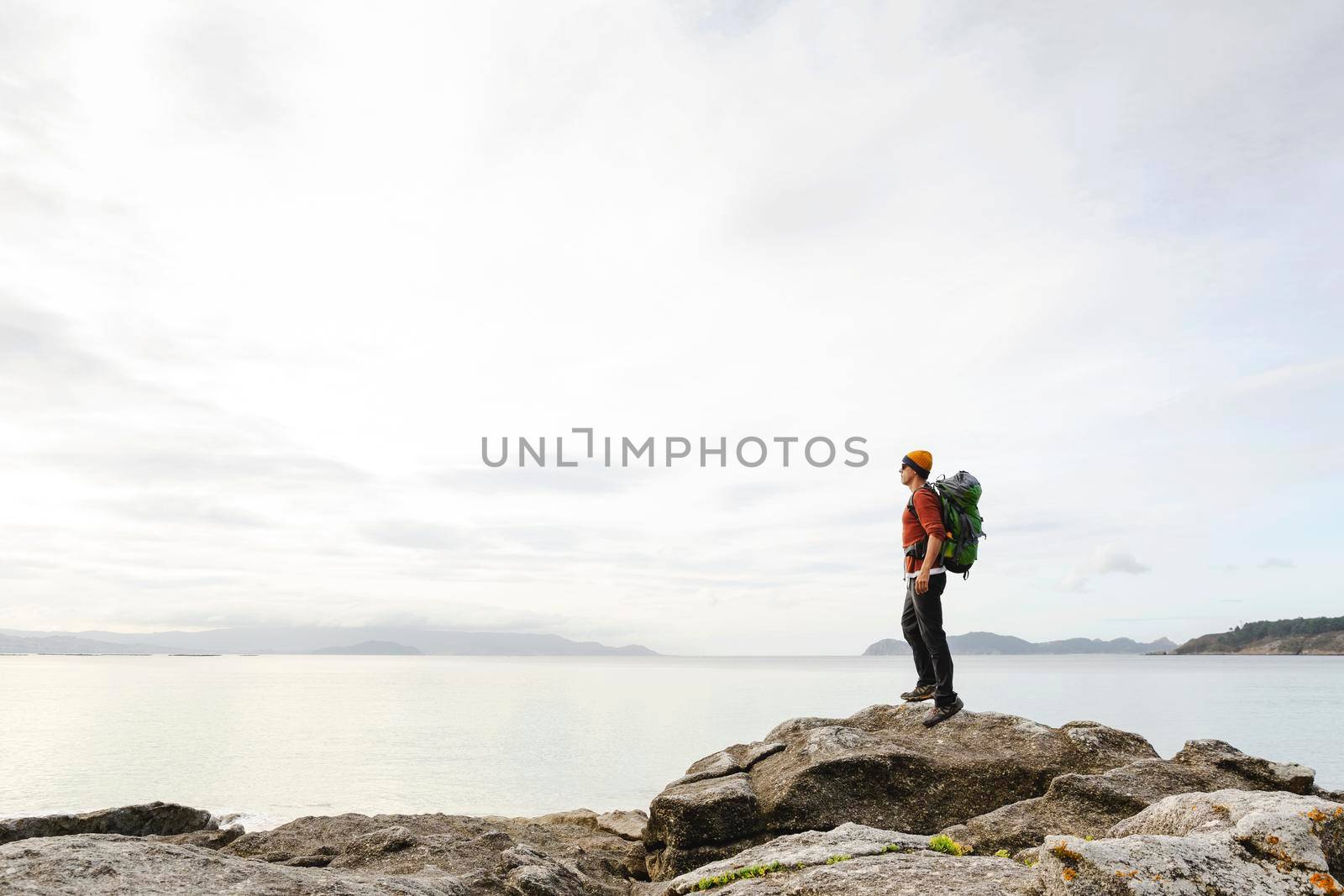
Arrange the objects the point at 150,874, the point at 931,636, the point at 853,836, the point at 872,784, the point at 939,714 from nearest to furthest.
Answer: the point at 150,874
the point at 853,836
the point at 872,784
the point at 931,636
the point at 939,714

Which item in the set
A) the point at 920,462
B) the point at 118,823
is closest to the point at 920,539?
the point at 920,462

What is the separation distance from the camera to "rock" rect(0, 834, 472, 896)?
679 centimetres

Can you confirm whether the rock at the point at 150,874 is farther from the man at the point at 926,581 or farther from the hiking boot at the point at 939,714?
the hiking boot at the point at 939,714

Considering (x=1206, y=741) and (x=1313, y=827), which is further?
(x=1206, y=741)

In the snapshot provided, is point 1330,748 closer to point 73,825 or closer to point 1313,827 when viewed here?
point 1313,827

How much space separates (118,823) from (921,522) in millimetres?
16338

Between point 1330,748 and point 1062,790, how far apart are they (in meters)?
56.8

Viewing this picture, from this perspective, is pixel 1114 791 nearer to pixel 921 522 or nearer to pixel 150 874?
pixel 921 522

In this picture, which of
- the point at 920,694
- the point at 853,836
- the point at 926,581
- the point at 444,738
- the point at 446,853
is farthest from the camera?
the point at 444,738

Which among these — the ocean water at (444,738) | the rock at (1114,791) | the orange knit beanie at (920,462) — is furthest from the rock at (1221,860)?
the ocean water at (444,738)

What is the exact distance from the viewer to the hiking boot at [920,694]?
14.5 metres

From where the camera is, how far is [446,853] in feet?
37.7

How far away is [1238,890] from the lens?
17.2 feet

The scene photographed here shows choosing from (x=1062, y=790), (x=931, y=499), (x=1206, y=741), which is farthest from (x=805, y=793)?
(x=1206, y=741)
